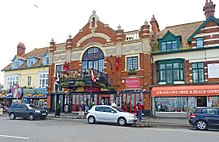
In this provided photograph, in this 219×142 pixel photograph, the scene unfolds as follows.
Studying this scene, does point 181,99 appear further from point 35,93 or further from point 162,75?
point 35,93

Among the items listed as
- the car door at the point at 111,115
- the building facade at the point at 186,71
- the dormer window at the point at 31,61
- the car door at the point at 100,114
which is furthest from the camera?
the dormer window at the point at 31,61

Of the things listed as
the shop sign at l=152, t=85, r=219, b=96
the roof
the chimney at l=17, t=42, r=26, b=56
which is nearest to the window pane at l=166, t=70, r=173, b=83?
the shop sign at l=152, t=85, r=219, b=96

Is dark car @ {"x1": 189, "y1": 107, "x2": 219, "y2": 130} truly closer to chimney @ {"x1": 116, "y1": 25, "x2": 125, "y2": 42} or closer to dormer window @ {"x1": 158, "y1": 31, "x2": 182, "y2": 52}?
dormer window @ {"x1": 158, "y1": 31, "x2": 182, "y2": 52}

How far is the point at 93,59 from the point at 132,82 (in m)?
5.93

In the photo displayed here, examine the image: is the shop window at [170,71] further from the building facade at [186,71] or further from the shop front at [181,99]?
the shop front at [181,99]

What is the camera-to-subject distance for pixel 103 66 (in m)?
26.1

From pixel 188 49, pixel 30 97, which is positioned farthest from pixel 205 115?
pixel 30 97

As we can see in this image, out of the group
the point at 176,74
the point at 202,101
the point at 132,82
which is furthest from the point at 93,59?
the point at 202,101

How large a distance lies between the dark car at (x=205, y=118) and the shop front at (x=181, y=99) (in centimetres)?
555

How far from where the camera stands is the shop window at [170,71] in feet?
74.0

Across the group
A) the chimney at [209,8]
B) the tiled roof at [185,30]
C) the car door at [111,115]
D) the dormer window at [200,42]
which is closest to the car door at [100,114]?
the car door at [111,115]

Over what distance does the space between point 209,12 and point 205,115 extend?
50.2ft

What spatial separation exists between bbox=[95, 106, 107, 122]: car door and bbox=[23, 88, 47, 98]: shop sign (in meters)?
14.9

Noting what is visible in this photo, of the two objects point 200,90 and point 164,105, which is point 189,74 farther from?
point 164,105
